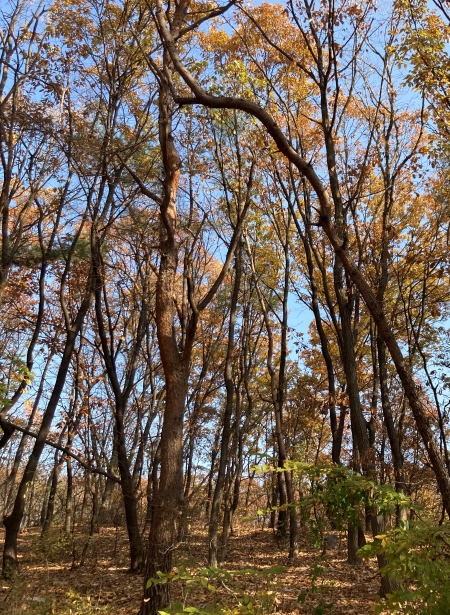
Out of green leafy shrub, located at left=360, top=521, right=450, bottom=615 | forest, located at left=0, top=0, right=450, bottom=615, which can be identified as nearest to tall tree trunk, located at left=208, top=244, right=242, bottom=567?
forest, located at left=0, top=0, right=450, bottom=615

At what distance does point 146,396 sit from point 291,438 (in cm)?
639

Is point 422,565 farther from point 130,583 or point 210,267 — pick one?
point 210,267

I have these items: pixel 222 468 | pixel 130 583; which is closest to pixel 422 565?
pixel 222 468

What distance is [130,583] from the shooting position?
27.1 ft

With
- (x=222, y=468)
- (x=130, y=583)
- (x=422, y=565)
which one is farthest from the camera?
(x=222, y=468)

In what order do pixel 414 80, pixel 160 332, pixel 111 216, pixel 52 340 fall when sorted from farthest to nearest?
pixel 52 340 < pixel 111 216 < pixel 414 80 < pixel 160 332

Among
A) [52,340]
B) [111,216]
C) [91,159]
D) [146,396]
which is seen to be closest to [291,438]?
[146,396]

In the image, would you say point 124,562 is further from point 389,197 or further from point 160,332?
point 389,197

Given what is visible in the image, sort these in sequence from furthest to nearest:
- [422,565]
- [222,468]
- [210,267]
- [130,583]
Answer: [210,267]
[222,468]
[130,583]
[422,565]

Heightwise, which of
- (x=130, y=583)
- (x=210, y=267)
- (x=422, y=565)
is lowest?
(x=130, y=583)

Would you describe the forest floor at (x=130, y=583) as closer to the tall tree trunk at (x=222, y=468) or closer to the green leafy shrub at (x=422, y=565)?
the tall tree trunk at (x=222, y=468)

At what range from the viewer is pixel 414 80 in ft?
21.2

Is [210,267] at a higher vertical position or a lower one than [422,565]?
higher

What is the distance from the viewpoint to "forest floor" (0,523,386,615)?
5.30 m
